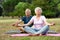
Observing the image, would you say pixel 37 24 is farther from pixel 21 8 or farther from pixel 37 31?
pixel 21 8

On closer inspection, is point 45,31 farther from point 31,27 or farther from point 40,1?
point 40,1

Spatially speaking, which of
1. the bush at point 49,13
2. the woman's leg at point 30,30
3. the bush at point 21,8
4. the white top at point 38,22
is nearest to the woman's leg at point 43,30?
the woman's leg at point 30,30

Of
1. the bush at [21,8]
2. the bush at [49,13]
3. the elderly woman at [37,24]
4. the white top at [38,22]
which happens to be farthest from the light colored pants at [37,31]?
the bush at [21,8]

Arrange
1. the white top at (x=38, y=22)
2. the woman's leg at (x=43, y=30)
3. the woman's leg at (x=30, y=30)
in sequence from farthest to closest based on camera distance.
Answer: the white top at (x=38, y=22)
the woman's leg at (x=30, y=30)
the woman's leg at (x=43, y=30)

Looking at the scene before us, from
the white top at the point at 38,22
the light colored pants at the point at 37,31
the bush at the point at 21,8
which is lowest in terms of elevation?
the bush at the point at 21,8

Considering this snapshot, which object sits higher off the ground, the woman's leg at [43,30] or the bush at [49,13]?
the woman's leg at [43,30]

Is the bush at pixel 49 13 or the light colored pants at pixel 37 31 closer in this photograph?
the light colored pants at pixel 37 31

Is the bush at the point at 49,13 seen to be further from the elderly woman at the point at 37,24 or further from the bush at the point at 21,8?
the elderly woman at the point at 37,24

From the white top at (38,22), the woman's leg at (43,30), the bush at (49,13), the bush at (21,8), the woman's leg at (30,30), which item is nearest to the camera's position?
the woman's leg at (43,30)

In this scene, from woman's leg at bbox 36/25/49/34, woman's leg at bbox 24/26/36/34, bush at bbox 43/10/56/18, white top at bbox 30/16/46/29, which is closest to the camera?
woman's leg at bbox 36/25/49/34

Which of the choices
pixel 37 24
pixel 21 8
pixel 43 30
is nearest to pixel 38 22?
pixel 37 24

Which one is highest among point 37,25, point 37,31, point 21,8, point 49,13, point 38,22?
point 38,22

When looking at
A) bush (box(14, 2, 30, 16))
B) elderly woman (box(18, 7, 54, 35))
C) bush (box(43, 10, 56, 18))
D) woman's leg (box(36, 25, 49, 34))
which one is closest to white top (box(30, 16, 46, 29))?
elderly woman (box(18, 7, 54, 35))

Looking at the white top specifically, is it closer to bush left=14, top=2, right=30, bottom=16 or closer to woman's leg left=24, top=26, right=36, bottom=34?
woman's leg left=24, top=26, right=36, bottom=34
